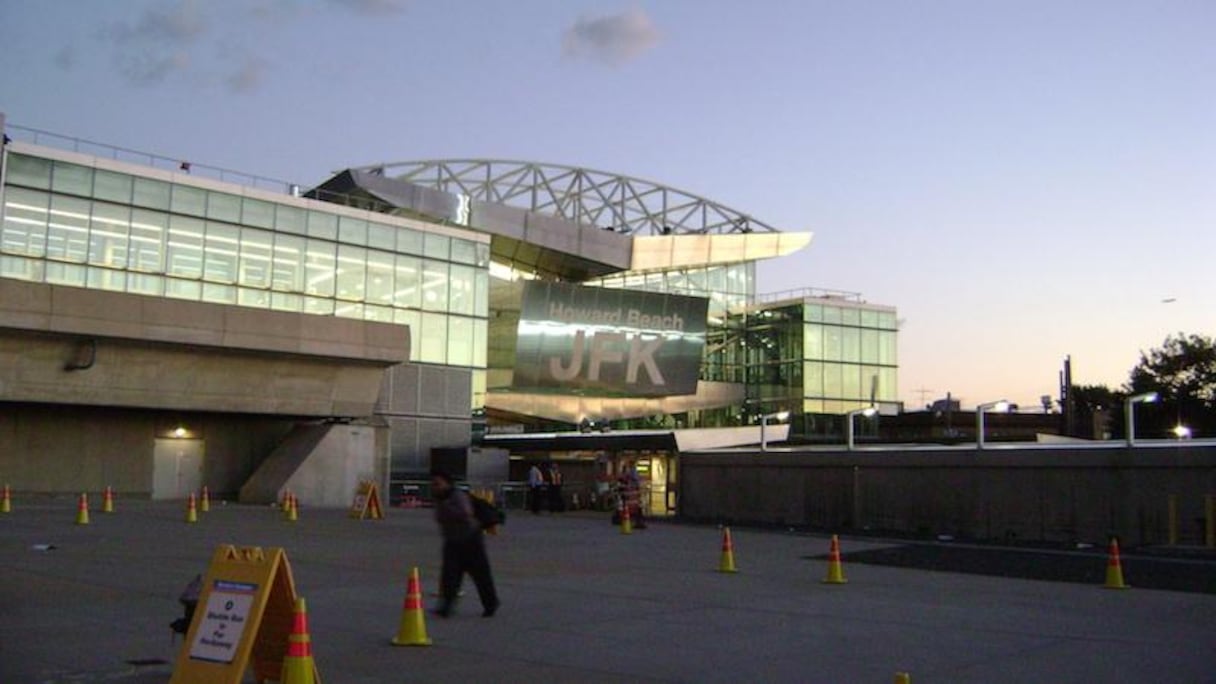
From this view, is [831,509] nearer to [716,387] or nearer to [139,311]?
[139,311]

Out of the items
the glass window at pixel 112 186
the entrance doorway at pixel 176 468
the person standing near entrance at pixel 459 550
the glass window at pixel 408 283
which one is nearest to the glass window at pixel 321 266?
the glass window at pixel 408 283

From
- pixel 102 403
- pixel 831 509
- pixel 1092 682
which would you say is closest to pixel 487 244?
pixel 102 403

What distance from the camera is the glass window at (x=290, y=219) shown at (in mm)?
50812

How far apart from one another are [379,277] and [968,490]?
30608 millimetres

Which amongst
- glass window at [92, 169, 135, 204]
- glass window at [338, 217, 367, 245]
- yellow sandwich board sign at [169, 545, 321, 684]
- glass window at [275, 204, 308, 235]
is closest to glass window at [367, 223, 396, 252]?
Answer: glass window at [338, 217, 367, 245]

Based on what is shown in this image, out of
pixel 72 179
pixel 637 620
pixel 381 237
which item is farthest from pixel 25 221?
pixel 637 620

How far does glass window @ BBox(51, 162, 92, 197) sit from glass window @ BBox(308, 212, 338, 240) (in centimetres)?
920

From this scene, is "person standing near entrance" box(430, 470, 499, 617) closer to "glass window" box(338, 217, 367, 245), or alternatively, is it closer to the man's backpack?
the man's backpack

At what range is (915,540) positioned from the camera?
98.0 feet

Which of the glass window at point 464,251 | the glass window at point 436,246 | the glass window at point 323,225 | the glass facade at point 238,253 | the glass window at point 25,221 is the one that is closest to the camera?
the glass window at point 25,221

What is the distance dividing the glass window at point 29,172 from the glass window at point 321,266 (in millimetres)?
10763

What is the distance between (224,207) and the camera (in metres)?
49.2

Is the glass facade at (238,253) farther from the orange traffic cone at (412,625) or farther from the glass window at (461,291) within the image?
the orange traffic cone at (412,625)

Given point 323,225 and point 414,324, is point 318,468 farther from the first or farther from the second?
point 323,225
